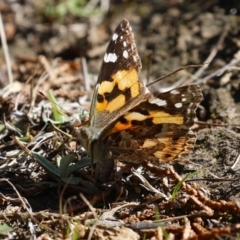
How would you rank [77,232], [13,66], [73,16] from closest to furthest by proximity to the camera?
[77,232] < [13,66] < [73,16]

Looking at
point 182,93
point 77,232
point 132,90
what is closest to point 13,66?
point 132,90

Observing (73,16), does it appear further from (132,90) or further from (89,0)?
(132,90)

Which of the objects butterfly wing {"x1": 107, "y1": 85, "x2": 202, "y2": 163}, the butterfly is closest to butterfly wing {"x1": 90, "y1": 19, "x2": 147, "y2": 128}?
the butterfly

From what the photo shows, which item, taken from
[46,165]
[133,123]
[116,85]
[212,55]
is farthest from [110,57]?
[212,55]

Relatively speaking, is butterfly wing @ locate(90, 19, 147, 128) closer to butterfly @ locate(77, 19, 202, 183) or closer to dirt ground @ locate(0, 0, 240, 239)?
butterfly @ locate(77, 19, 202, 183)

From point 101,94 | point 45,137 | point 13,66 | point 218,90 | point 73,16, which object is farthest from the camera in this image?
point 73,16

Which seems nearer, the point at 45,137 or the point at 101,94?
the point at 101,94

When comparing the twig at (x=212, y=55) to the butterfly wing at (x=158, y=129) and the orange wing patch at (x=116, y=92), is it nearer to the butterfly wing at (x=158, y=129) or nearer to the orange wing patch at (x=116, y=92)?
the orange wing patch at (x=116, y=92)
